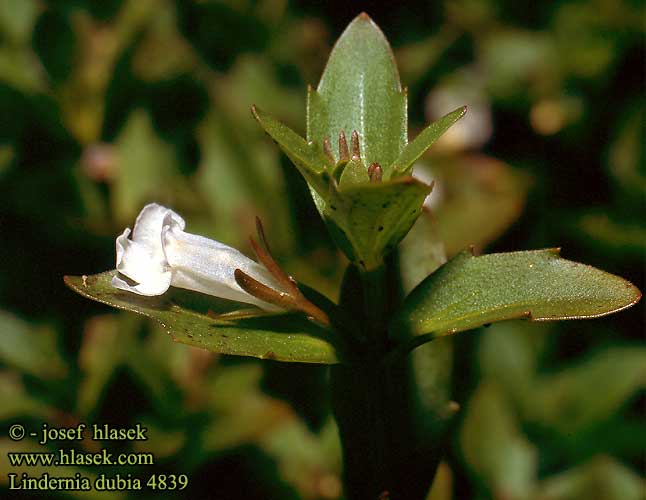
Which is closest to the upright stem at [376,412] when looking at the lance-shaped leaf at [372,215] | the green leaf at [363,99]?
the lance-shaped leaf at [372,215]

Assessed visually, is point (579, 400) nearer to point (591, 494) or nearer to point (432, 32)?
point (591, 494)

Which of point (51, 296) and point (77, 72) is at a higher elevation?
point (77, 72)

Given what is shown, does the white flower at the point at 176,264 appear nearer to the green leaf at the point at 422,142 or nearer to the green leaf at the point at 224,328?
the green leaf at the point at 224,328

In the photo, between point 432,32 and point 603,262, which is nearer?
point 603,262

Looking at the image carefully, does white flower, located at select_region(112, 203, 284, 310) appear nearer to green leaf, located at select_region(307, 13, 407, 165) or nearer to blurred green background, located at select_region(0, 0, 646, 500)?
green leaf, located at select_region(307, 13, 407, 165)

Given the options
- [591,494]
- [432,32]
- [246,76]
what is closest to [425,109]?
[432,32]
